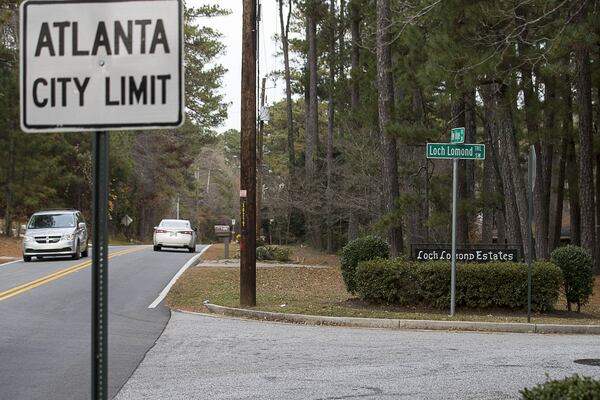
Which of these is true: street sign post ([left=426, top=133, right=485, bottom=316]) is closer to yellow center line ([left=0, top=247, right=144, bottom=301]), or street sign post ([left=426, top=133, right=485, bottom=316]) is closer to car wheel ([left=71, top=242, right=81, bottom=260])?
yellow center line ([left=0, top=247, right=144, bottom=301])

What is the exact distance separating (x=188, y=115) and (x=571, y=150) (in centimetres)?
3365

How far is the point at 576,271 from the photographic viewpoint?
17.2 meters

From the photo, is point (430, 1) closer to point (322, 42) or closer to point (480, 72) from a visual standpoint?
point (480, 72)

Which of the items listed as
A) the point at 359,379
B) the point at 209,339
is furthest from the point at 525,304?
the point at 359,379

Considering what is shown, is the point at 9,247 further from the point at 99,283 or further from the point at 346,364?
the point at 99,283

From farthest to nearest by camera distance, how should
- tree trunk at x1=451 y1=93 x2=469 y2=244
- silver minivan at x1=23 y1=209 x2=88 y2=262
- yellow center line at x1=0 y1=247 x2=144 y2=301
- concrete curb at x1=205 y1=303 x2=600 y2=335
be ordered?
silver minivan at x1=23 y1=209 x2=88 y2=262 → tree trunk at x1=451 y1=93 x2=469 y2=244 → yellow center line at x1=0 y1=247 x2=144 y2=301 → concrete curb at x1=205 y1=303 x2=600 y2=335

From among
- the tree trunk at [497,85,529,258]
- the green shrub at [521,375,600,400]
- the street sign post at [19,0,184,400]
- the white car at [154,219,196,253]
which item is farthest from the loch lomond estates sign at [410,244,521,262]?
the white car at [154,219,196,253]

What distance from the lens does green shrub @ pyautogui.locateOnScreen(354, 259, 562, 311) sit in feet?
53.0

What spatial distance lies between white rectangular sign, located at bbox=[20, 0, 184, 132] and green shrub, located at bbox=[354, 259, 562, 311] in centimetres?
1357

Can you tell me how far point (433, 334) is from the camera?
13.1 meters

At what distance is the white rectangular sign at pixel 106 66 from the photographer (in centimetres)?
338

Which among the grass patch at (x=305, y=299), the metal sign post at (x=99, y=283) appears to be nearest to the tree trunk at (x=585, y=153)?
the grass patch at (x=305, y=299)

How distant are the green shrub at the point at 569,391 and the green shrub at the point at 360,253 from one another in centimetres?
1285

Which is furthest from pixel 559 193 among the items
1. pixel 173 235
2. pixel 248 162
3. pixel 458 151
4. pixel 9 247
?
pixel 9 247
